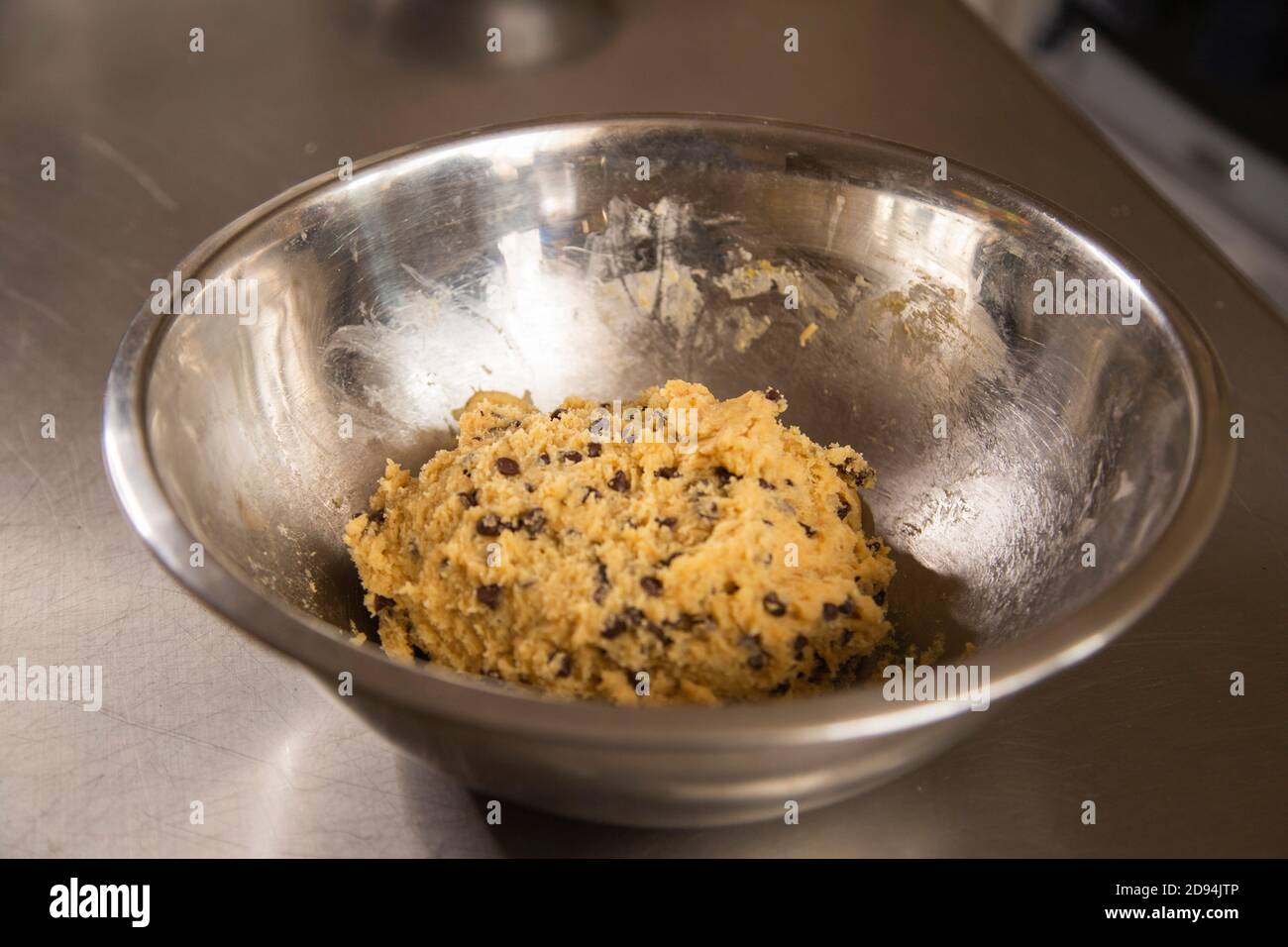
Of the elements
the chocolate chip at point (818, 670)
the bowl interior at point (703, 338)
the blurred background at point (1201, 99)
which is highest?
the blurred background at point (1201, 99)

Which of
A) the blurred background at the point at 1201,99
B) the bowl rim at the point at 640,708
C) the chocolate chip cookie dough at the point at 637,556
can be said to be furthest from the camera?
the blurred background at the point at 1201,99

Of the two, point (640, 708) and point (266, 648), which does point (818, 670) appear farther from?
point (266, 648)

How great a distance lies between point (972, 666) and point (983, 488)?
0.47 metres

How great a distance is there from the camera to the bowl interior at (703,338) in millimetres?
995

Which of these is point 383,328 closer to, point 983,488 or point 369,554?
point 369,554

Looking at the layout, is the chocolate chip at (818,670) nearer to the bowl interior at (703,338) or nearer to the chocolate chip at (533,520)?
the bowl interior at (703,338)

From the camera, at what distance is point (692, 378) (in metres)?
1.32

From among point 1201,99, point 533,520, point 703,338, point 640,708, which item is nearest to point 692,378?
point 703,338

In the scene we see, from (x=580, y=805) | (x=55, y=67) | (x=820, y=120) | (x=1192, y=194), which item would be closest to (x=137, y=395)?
(x=580, y=805)

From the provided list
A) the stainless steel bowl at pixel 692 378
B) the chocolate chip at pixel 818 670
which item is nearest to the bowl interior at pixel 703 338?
the stainless steel bowl at pixel 692 378

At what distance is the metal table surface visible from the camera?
98 cm

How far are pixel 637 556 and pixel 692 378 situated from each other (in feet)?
1.28

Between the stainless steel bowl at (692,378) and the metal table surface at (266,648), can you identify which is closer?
the stainless steel bowl at (692,378)

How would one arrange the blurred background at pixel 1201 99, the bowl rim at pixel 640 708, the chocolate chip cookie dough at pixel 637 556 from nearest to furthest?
the bowl rim at pixel 640 708 < the chocolate chip cookie dough at pixel 637 556 < the blurred background at pixel 1201 99
